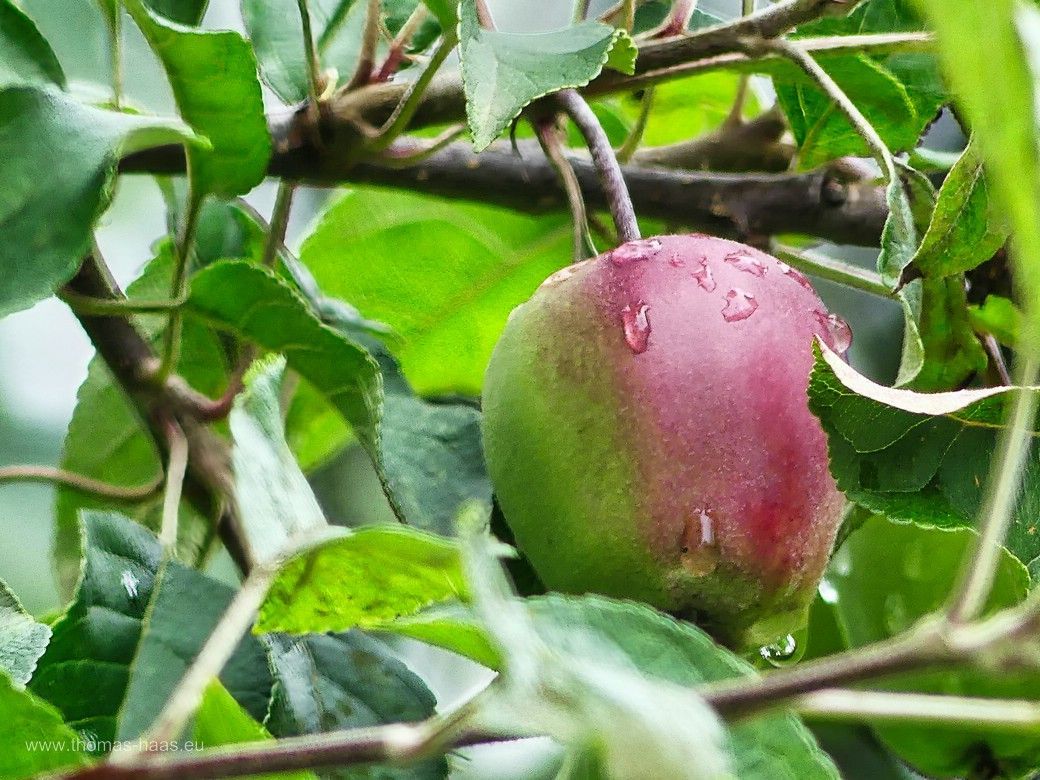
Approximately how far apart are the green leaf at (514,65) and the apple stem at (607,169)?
0.04 metres

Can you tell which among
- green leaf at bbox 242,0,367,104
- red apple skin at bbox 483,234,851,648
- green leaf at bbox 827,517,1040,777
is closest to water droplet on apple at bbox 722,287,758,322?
red apple skin at bbox 483,234,851,648

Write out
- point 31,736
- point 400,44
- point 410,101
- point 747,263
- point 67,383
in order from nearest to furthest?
1. point 31,736
2. point 747,263
3. point 410,101
4. point 400,44
5. point 67,383

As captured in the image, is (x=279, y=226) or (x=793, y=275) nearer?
(x=793, y=275)

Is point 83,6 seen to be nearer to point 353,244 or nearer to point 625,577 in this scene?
point 353,244

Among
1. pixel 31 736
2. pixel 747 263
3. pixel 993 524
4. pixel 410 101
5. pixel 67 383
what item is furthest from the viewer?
pixel 67 383

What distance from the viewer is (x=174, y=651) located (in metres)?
0.46

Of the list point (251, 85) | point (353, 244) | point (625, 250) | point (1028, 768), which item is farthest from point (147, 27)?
point (1028, 768)

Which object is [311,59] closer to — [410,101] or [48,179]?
[410,101]

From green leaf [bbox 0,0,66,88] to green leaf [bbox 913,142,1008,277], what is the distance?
337 millimetres

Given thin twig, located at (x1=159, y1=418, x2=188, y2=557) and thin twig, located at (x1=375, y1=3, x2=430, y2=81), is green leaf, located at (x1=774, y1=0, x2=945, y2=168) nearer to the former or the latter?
thin twig, located at (x1=375, y1=3, x2=430, y2=81)

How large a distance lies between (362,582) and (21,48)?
25 centimetres

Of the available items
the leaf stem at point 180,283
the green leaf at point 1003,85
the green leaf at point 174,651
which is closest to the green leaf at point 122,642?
the green leaf at point 174,651

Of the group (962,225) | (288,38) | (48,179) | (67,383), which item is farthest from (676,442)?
(67,383)

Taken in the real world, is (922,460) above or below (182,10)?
below
